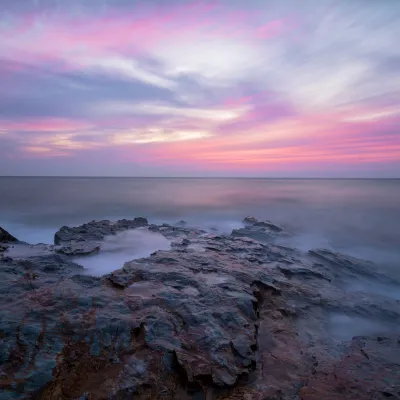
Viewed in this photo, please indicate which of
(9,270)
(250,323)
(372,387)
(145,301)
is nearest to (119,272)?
(145,301)

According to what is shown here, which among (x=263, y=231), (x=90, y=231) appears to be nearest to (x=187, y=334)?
(x=90, y=231)

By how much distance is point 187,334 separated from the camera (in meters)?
5.81

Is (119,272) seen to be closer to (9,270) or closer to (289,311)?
(9,270)

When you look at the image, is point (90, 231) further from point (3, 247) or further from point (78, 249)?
point (3, 247)

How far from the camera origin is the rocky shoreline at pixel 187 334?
4703 mm

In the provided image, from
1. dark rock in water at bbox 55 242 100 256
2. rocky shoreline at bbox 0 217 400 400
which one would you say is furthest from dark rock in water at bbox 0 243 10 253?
rocky shoreline at bbox 0 217 400 400

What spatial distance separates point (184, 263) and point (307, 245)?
461 inches

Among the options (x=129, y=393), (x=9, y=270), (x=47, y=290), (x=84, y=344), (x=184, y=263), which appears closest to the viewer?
(x=129, y=393)

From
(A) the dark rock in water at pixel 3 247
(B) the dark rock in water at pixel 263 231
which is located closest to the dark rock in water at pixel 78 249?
(A) the dark rock in water at pixel 3 247

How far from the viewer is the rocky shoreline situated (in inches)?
185

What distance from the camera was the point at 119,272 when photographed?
27.3ft

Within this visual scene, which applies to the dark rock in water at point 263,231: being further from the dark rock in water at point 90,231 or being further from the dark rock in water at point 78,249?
the dark rock in water at point 78,249

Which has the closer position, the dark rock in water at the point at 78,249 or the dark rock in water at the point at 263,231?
the dark rock in water at the point at 78,249

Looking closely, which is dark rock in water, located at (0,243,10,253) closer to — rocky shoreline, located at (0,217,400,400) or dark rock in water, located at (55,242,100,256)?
dark rock in water, located at (55,242,100,256)
